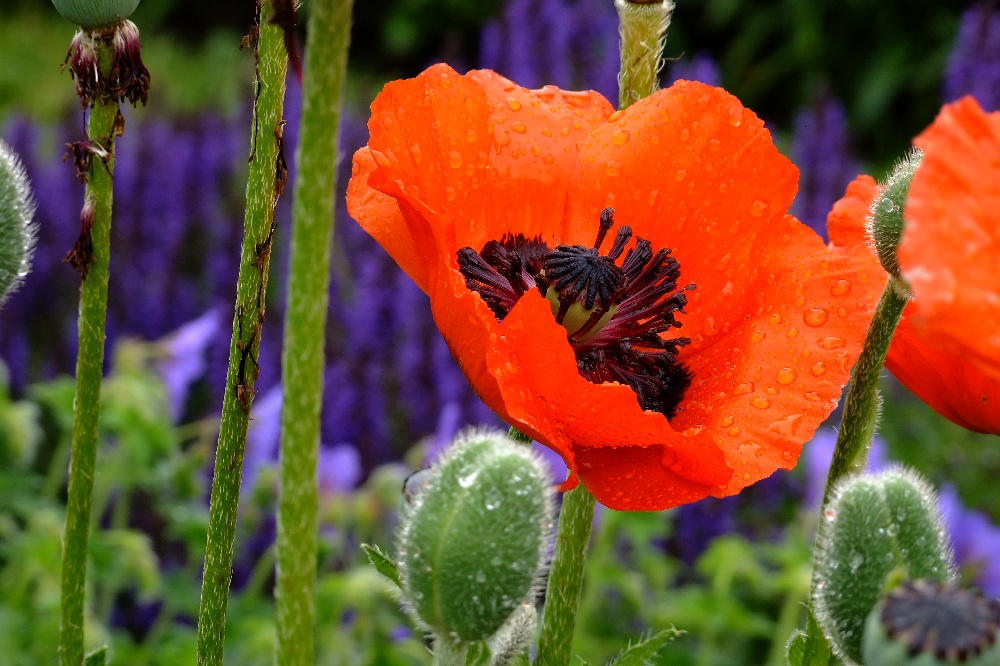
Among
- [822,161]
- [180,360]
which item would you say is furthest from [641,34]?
[822,161]

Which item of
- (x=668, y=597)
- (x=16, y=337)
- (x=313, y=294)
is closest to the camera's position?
(x=313, y=294)

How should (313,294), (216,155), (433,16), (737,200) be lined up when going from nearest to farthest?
(313,294), (737,200), (216,155), (433,16)

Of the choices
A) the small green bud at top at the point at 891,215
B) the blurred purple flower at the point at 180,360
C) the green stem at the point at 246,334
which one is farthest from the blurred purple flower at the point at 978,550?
the green stem at the point at 246,334

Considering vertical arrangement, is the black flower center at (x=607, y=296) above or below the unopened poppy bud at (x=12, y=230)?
below

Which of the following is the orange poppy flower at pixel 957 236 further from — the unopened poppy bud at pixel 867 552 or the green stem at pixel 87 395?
the green stem at pixel 87 395

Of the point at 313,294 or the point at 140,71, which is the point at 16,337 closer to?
the point at 140,71

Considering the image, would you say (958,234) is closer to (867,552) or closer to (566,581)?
(867,552)

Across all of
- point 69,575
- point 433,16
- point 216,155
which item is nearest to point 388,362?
point 216,155

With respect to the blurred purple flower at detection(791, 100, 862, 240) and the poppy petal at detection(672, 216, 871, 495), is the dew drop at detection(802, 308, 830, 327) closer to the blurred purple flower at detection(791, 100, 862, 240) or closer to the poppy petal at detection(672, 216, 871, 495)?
the poppy petal at detection(672, 216, 871, 495)
